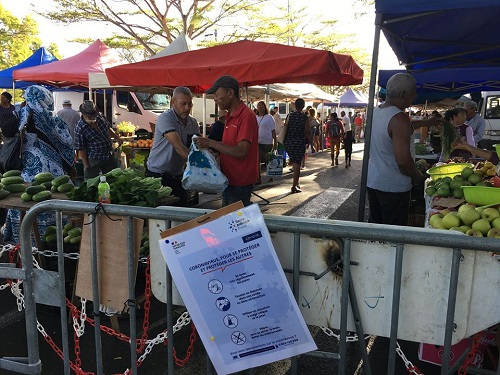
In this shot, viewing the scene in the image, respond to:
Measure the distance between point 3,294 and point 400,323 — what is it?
4177 millimetres

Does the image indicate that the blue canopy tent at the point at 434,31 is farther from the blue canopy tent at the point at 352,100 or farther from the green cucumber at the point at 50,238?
the blue canopy tent at the point at 352,100

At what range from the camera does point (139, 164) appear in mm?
10867

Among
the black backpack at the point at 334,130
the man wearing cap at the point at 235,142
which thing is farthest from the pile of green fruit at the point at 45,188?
the black backpack at the point at 334,130

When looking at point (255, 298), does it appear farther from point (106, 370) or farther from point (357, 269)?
point (106, 370)

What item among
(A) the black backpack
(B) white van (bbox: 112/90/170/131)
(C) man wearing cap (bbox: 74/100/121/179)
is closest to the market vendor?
(C) man wearing cap (bbox: 74/100/121/179)

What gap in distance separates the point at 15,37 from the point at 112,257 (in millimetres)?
35003

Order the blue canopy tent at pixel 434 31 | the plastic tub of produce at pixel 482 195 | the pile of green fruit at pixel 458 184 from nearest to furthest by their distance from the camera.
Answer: the plastic tub of produce at pixel 482 195, the blue canopy tent at pixel 434 31, the pile of green fruit at pixel 458 184

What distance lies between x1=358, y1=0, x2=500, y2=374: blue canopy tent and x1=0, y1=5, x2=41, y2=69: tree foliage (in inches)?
1221

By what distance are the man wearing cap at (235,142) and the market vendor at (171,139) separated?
27.4 inches

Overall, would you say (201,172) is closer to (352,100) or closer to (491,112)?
(491,112)

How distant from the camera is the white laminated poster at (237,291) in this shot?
6.06 ft

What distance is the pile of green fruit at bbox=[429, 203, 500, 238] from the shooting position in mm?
2426

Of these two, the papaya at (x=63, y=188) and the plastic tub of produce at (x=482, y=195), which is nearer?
the plastic tub of produce at (x=482, y=195)

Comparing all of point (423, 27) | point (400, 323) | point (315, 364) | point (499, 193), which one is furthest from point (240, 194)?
point (423, 27)
